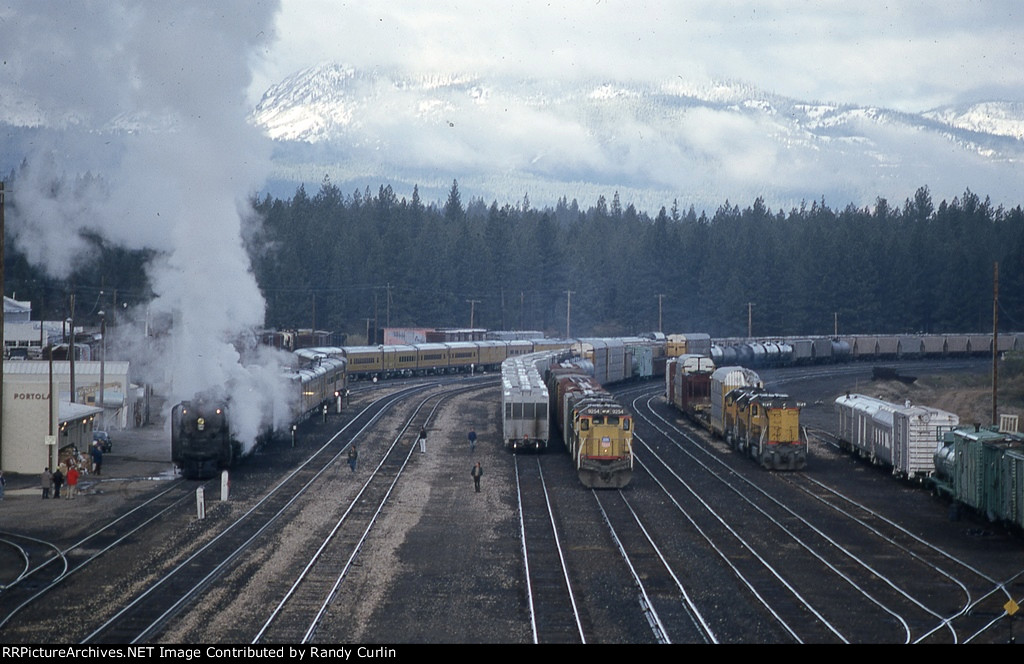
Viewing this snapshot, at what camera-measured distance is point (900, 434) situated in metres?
37.5

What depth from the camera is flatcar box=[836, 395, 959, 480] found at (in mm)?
36125

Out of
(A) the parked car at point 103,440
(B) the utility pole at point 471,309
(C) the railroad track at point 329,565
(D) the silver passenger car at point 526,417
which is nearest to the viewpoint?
(C) the railroad track at point 329,565

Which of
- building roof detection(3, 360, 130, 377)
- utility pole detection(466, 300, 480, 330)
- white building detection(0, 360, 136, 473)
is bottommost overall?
white building detection(0, 360, 136, 473)

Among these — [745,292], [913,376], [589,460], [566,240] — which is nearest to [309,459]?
[589,460]

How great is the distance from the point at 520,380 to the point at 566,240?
379 feet


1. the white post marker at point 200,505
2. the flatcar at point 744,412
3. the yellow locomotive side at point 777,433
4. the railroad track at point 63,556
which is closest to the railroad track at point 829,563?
the yellow locomotive side at point 777,433

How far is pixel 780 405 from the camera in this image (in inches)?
1571

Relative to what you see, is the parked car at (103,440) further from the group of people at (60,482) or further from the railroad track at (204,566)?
the railroad track at (204,566)

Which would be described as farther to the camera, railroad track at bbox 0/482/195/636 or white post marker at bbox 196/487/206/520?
white post marker at bbox 196/487/206/520

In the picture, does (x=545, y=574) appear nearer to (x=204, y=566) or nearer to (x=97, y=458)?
(x=204, y=566)

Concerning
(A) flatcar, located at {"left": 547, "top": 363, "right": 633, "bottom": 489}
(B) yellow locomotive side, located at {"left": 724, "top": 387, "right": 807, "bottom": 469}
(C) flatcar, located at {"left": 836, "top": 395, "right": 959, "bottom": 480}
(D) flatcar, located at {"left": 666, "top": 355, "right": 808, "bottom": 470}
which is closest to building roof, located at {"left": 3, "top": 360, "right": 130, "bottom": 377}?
(A) flatcar, located at {"left": 547, "top": 363, "right": 633, "bottom": 489}

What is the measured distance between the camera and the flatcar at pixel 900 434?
1422 inches

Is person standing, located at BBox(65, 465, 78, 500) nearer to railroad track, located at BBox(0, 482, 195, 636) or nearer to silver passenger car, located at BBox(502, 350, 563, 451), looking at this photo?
railroad track, located at BBox(0, 482, 195, 636)

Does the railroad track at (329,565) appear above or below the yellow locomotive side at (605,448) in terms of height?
below
